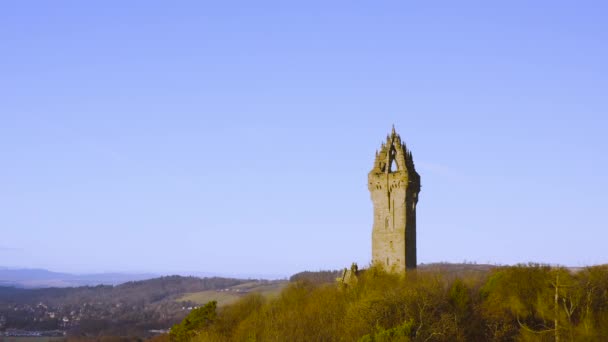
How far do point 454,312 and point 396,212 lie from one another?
620 inches

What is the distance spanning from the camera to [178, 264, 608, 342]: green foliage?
51.5m

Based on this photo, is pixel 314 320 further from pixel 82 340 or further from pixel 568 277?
pixel 82 340

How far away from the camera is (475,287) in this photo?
64.7 metres

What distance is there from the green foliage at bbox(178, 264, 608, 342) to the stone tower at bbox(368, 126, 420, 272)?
14.1 feet

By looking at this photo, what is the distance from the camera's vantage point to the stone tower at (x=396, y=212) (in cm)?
6944

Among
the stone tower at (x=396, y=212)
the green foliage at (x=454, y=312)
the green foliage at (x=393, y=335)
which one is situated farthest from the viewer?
the stone tower at (x=396, y=212)

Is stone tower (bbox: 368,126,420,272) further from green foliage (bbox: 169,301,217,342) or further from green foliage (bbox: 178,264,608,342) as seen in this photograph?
green foliage (bbox: 169,301,217,342)

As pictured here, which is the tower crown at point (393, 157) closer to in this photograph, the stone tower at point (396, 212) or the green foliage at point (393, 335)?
the stone tower at point (396, 212)

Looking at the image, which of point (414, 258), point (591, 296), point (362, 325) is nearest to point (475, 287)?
point (414, 258)

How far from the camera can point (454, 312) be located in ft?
184

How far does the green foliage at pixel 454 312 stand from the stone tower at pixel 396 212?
4307 millimetres

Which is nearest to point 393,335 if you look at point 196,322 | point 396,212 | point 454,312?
point 454,312

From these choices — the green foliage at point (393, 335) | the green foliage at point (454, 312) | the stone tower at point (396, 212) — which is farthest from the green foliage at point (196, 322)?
the green foliage at point (393, 335)

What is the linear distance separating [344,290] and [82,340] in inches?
5784
